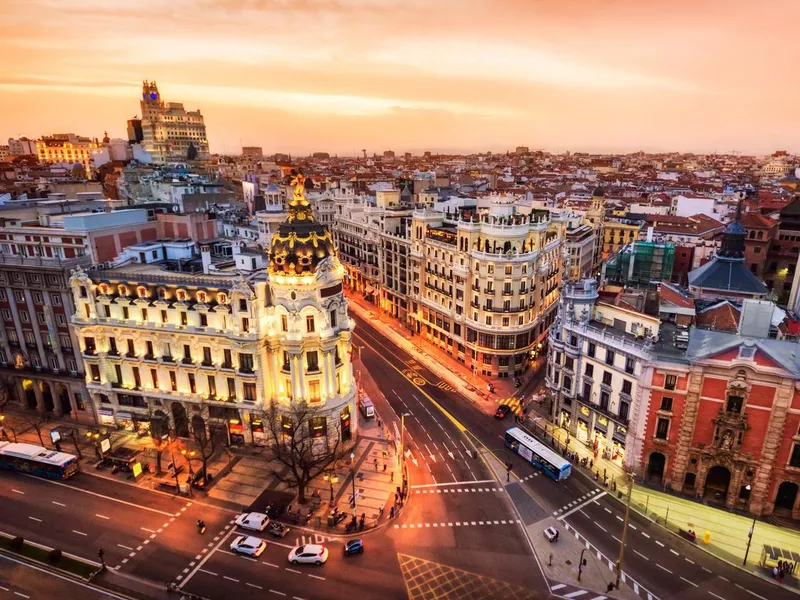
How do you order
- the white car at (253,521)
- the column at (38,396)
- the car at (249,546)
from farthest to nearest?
the column at (38,396) → the white car at (253,521) → the car at (249,546)

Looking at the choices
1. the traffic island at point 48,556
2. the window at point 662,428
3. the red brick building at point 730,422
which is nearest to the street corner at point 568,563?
the red brick building at point 730,422

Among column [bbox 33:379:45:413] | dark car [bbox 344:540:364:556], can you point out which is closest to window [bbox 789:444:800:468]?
dark car [bbox 344:540:364:556]

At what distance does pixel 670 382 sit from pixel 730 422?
26.9ft

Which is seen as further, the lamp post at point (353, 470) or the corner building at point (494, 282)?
the corner building at point (494, 282)

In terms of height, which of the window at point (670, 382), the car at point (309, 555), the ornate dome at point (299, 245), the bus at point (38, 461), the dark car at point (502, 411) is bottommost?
the dark car at point (502, 411)

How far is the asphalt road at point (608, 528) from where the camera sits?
53781 millimetres

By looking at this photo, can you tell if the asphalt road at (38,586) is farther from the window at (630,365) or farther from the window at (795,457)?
the window at (795,457)

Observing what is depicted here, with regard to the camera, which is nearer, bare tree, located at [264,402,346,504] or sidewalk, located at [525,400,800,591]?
sidewalk, located at [525,400,800,591]

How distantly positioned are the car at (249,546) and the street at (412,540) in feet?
2.75

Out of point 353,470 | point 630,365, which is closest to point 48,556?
point 353,470

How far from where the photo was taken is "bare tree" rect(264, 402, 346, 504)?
69.8 meters

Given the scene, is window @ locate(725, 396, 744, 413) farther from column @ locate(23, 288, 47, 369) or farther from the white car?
column @ locate(23, 288, 47, 369)

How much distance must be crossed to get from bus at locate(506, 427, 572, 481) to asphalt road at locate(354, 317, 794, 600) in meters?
1.08

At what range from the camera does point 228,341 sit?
7281 cm
